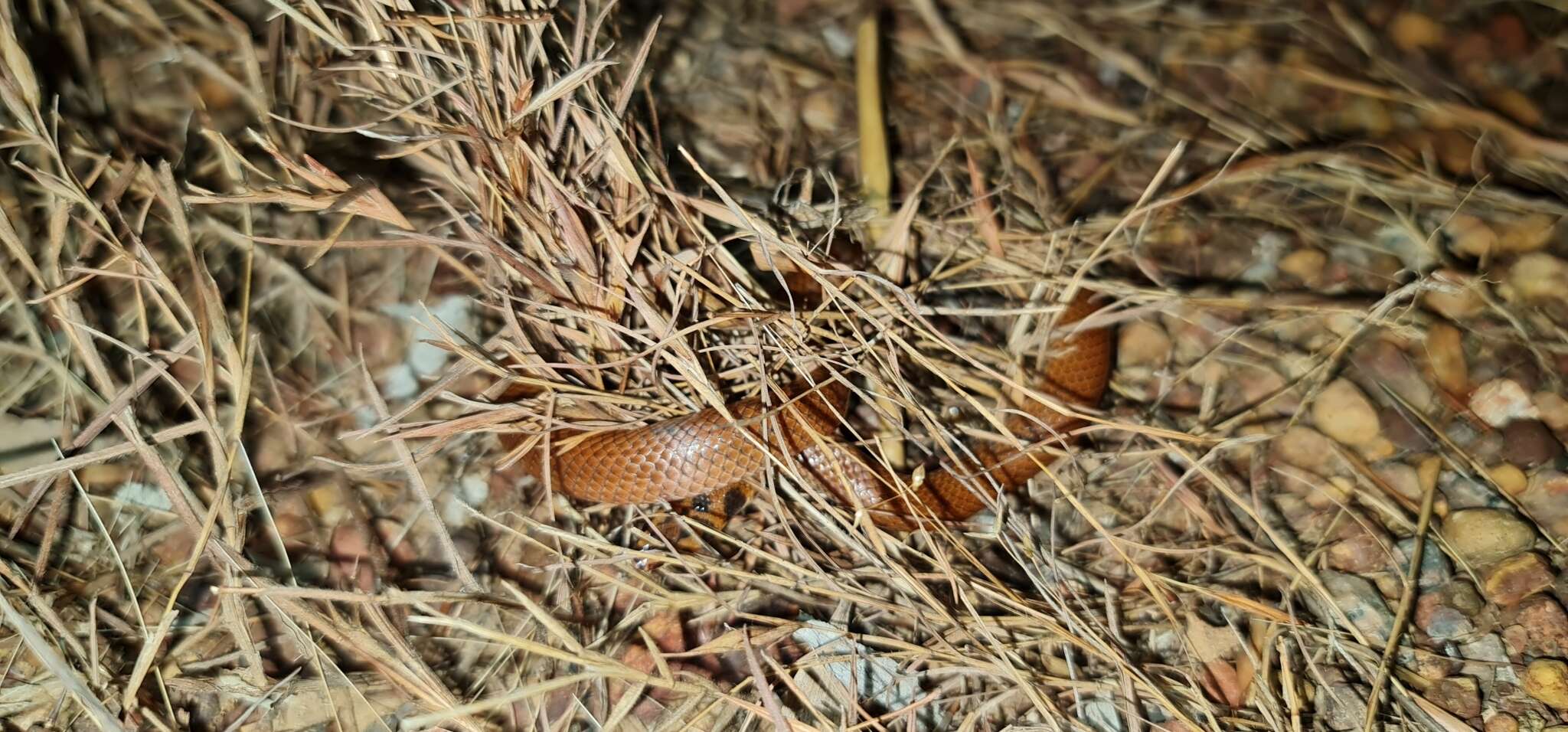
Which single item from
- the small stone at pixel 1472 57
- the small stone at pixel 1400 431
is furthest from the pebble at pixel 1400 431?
the small stone at pixel 1472 57

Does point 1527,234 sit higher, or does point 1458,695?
point 1527,234

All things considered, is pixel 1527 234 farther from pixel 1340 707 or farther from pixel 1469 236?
pixel 1340 707

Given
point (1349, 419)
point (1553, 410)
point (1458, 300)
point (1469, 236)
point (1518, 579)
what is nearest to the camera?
point (1518, 579)

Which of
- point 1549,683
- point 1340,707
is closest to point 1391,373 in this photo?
point 1549,683

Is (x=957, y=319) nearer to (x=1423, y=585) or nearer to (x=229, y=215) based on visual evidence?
(x=1423, y=585)

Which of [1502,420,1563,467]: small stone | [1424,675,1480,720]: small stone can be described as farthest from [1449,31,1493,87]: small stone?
[1424,675,1480,720]: small stone

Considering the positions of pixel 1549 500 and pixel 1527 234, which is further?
pixel 1527 234

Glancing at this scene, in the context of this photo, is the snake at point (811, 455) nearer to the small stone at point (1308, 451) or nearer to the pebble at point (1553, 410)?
the small stone at point (1308, 451)
